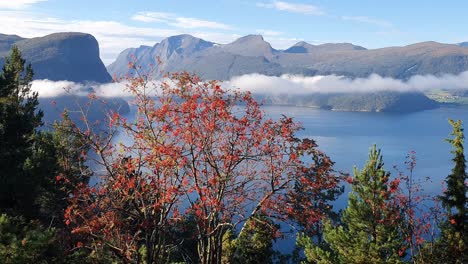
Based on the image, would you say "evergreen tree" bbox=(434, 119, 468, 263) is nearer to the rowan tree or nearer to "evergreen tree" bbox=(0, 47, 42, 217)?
the rowan tree

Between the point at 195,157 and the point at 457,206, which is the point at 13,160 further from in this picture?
the point at 457,206

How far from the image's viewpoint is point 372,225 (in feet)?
74.6

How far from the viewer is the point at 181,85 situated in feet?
44.3

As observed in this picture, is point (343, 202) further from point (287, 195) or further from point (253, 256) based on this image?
point (287, 195)

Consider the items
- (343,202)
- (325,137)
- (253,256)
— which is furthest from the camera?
(325,137)

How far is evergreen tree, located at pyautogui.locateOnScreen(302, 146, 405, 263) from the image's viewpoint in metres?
21.2

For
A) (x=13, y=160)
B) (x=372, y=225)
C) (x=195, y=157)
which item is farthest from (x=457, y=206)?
(x=13, y=160)

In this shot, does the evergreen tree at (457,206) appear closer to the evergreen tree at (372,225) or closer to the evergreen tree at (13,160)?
the evergreen tree at (372,225)

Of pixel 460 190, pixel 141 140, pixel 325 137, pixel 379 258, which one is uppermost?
pixel 141 140

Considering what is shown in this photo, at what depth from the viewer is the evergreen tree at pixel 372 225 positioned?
2125 centimetres

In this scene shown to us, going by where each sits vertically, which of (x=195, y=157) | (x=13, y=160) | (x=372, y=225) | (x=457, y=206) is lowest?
(x=372, y=225)

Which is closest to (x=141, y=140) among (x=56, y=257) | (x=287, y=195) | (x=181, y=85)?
(x=181, y=85)

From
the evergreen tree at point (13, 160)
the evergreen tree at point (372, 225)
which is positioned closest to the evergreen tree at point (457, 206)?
the evergreen tree at point (372, 225)

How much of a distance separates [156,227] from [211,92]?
4.58 meters
